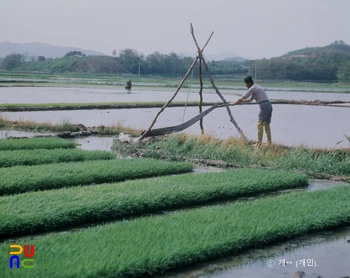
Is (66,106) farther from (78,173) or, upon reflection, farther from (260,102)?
(78,173)

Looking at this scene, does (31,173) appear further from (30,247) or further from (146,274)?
(146,274)

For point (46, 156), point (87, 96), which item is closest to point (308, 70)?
point (87, 96)

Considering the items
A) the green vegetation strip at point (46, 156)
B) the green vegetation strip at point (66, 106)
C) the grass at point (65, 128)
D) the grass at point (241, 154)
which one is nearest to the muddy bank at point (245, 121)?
the green vegetation strip at point (66, 106)

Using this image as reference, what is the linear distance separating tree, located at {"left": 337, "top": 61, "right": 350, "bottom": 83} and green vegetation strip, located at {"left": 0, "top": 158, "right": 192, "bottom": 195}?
55636mm

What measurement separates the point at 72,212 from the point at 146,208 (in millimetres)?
1068

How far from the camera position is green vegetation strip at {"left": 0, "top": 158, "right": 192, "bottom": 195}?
27.2 feet

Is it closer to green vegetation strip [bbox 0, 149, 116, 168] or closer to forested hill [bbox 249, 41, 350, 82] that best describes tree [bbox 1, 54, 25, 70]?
forested hill [bbox 249, 41, 350, 82]

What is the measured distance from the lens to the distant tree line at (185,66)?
6731 centimetres

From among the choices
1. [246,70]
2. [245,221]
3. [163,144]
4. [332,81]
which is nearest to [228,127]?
[163,144]

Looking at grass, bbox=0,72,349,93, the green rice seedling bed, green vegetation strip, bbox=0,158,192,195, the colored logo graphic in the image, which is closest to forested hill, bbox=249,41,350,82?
grass, bbox=0,72,349,93

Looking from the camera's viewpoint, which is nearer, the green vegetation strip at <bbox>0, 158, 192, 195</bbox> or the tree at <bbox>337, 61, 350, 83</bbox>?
the green vegetation strip at <bbox>0, 158, 192, 195</bbox>

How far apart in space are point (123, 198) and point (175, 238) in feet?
6.00

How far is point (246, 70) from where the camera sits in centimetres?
7975

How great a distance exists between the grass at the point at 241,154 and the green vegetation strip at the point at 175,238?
3481mm
